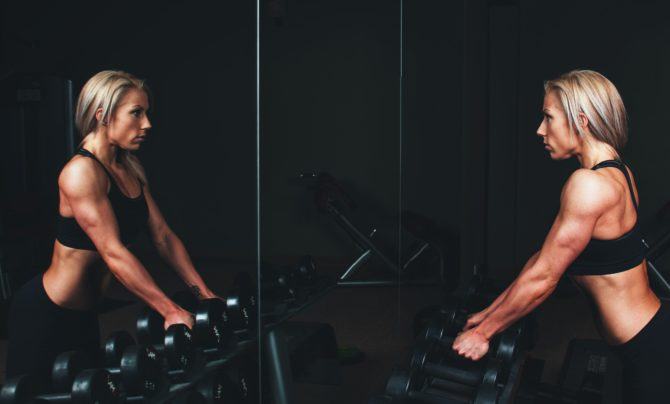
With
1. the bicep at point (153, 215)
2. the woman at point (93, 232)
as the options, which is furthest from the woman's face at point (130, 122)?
the bicep at point (153, 215)

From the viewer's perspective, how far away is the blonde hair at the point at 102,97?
3.69 ft

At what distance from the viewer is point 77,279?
1238mm

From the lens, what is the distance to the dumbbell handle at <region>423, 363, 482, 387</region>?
2.12 metres

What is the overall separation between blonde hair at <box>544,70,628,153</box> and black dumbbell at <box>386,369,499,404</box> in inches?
29.5

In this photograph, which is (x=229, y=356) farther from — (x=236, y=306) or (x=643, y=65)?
(x=643, y=65)

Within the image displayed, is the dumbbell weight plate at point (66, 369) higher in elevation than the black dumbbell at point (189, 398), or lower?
higher

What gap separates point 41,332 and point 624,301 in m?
1.42

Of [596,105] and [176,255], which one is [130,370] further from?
[596,105]

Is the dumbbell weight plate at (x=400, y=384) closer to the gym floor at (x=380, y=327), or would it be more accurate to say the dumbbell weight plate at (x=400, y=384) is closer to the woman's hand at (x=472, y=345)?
the woman's hand at (x=472, y=345)

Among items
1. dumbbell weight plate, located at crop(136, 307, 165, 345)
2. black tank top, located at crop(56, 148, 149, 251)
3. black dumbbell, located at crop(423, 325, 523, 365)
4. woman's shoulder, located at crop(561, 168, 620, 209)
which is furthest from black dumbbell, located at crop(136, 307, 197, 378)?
woman's shoulder, located at crop(561, 168, 620, 209)

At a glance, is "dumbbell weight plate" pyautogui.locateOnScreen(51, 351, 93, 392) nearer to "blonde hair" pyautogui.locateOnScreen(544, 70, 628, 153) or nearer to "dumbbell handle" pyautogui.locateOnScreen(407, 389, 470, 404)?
"dumbbell handle" pyautogui.locateOnScreen(407, 389, 470, 404)

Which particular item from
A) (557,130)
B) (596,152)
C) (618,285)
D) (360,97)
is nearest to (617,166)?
(596,152)

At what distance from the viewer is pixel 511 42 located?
4.95 m

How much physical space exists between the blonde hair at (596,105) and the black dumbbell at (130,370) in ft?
4.03
